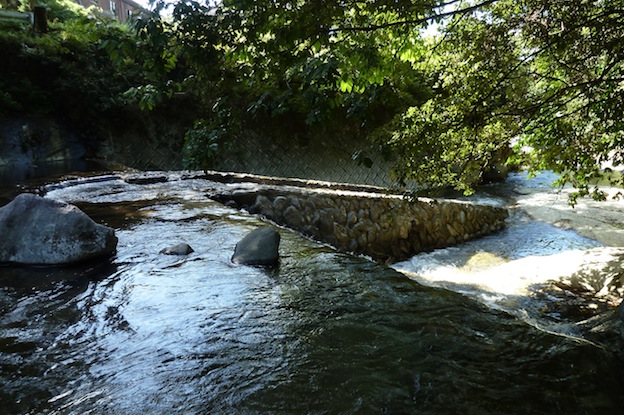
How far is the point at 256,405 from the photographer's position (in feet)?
5.65

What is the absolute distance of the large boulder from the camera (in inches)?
136

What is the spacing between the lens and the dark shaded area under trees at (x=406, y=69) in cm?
246

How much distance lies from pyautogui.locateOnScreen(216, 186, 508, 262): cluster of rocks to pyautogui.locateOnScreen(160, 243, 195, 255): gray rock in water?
2.07 meters

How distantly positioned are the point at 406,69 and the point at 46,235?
360cm

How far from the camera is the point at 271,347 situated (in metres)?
2.22

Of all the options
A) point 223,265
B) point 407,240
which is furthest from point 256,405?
point 407,240

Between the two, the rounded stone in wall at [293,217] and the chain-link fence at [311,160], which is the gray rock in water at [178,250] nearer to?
the rounded stone in wall at [293,217]

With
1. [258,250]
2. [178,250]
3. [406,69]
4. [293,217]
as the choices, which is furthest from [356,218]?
[406,69]

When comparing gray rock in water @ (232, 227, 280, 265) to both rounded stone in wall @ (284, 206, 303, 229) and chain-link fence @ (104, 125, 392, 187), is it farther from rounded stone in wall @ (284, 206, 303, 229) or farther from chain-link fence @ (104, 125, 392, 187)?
chain-link fence @ (104, 125, 392, 187)

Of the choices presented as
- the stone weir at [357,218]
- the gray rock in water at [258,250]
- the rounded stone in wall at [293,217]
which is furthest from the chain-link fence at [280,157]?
the gray rock in water at [258,250]

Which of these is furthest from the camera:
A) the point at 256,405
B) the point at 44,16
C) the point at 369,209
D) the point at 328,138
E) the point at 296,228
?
the point at 328,138

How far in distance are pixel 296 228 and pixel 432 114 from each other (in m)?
2.82

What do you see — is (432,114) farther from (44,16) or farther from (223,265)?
(44,16)

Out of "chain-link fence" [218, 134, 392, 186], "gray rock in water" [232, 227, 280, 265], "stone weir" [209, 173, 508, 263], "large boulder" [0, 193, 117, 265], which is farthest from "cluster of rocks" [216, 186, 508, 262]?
"chain-link fence" [218, 134, 392, 186]
